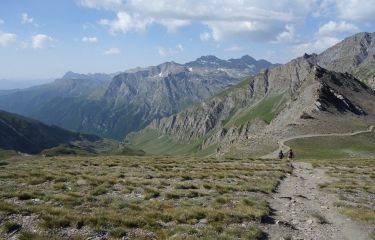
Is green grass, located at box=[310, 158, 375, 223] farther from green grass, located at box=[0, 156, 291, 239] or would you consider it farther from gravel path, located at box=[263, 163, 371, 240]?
green grass, located at box=[0, 156, 291, 239]

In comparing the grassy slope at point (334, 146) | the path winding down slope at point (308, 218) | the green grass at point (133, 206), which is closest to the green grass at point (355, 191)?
the path winding down slope at point (308, 218)

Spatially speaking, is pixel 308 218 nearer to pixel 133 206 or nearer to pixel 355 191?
pixel 133 206

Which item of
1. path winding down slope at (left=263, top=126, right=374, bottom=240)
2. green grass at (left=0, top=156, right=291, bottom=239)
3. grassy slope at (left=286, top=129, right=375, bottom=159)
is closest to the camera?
green grass at (left=0, top=156, right=291, bottom=239)

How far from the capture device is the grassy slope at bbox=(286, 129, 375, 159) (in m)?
102

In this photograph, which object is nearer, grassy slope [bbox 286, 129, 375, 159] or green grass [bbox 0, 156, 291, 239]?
green grass [bbox 0, 156, 291, 239]

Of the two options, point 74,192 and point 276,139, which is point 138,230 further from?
point 276,139

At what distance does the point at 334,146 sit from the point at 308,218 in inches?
3755

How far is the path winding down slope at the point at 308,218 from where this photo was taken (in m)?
21.8

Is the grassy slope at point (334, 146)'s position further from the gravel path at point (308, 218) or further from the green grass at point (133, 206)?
the green grass at point (133, 206)

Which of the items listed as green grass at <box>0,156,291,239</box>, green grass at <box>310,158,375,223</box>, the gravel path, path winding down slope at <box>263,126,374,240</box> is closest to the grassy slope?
green grass at <box>310,158,375,223</box>

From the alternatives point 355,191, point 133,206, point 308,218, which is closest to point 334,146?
point 355,191

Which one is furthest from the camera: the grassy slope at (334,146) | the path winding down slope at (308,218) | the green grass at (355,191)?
the grassy slope at (334,146)

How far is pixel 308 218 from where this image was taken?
24.9 metres

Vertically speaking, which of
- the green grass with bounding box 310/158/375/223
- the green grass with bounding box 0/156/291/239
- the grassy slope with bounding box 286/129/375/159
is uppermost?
the green grass with bounding box 0/156/291/239
